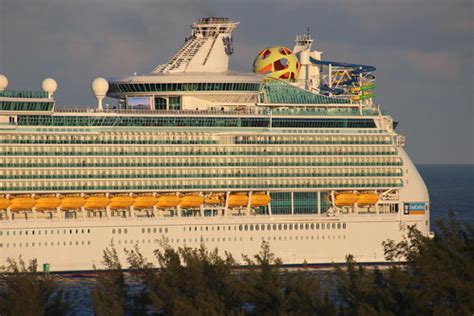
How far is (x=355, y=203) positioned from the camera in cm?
9881

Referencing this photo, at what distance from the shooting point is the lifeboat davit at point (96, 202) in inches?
3642

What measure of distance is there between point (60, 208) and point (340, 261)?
17338 millimetres

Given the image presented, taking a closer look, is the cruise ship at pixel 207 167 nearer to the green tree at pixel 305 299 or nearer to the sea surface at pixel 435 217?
the sea surface at pixel 435 217

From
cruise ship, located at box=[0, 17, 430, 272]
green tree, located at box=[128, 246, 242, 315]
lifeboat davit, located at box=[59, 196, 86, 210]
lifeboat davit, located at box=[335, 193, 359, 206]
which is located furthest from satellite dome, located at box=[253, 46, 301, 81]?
green tree, located at box=[128, 246, 242, 315]

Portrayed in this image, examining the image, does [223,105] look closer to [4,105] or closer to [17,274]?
[4,105]

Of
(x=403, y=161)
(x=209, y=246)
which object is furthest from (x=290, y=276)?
(x=403, y=161)

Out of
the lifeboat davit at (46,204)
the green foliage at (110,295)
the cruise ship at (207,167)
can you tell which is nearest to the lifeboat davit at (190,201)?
the cruise ship at (207,167)

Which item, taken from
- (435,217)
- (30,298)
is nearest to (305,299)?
(30,298)

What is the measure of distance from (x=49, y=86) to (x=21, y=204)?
23.1ft

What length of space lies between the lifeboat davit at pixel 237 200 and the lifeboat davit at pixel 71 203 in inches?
358

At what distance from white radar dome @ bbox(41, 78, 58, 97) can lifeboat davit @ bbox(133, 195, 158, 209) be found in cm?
784

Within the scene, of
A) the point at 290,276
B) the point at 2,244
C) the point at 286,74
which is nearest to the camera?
the point at 290,276

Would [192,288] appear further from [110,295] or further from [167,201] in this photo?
[167,201]

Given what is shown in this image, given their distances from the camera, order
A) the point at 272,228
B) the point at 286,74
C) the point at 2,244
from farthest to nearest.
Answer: the point at 286,74 < the point at 272,228 < the point at 2,244
